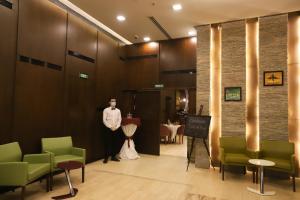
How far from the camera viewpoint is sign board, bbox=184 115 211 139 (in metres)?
5.59

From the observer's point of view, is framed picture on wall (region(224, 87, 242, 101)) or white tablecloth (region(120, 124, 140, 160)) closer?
framed picture on wall (region(224, 87, 242, 101))

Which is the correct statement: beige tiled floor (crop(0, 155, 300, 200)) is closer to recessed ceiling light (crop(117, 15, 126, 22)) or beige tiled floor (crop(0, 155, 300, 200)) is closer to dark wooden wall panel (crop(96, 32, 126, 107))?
dark wooden wall panel (crop(96, 32, 126, 107))

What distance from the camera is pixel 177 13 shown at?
532 cm

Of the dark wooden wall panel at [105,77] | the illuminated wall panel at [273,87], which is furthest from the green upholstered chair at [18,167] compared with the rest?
the illuminated wall panel at [273,87]

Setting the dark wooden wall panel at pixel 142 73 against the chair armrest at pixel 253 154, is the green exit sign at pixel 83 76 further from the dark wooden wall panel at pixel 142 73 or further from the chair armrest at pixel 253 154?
the chair armrest at pixel 253 154

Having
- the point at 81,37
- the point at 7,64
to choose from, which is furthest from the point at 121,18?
the point at 7,64

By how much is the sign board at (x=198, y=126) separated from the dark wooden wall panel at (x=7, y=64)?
163 inches

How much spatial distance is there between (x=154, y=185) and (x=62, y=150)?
7.19 ft

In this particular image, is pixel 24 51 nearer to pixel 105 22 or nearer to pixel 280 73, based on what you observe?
pixel 105 22

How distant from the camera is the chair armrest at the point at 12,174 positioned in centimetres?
332

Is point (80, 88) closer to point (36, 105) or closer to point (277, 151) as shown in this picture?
point (36, 105)

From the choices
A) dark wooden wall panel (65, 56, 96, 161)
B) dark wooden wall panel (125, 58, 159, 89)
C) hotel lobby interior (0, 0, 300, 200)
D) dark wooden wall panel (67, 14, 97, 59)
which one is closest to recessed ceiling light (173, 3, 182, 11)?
hotel lobby interior (0, 0, 300, 200)

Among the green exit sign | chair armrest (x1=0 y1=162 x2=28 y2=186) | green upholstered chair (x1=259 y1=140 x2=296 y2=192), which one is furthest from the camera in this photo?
the green exit sign

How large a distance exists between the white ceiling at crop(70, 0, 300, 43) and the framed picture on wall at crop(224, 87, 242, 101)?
184 cm
